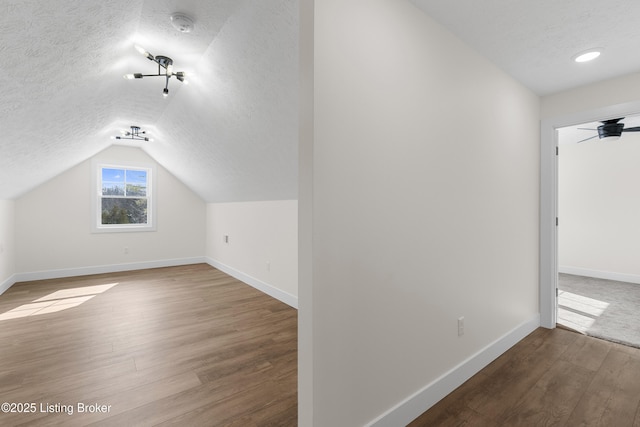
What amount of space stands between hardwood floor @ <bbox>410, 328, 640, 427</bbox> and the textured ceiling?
2.33 meters

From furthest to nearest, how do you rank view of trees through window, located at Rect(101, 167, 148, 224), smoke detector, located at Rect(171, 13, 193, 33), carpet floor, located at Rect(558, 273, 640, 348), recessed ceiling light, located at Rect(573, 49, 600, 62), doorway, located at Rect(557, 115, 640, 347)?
view of trees through window, located at Rect(101, 167, 148, 224) → doorway, located at Rect(557, 115, 640, 347) → carpet floor, located at Rect(558, 273, 640, 348) → recessed ceiling light, located at Rect(573, 49, 600, 62) → smoke detector, located at Rect(171, 13, 193, 33)

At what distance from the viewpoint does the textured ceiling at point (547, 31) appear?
1.56 m

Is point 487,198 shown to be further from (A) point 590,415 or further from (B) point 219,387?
(B) point 219,387

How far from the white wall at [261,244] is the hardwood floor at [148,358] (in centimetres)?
31

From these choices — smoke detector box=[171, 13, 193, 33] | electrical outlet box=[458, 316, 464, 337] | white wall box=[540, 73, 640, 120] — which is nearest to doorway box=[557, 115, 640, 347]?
white wall box=[540, 73, 640, 120]

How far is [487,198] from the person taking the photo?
2.17 meters

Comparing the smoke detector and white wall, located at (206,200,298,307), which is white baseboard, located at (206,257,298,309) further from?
the smoke detector

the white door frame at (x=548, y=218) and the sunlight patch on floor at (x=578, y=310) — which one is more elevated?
the white door frame at (x=548, y=218)

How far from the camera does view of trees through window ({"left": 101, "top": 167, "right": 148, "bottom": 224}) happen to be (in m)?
5.38

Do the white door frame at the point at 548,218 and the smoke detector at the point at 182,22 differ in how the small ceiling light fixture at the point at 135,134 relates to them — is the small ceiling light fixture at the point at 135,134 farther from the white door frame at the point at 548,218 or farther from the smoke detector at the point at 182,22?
the white door frame at the point at 548,218

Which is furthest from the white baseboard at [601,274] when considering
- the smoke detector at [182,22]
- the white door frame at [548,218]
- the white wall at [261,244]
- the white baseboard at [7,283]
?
the white baseboard at [7,283]

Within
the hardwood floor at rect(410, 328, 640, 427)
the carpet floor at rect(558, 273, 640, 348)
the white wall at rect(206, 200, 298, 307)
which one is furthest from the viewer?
the white wall at rect(206, 200, 298, 307)

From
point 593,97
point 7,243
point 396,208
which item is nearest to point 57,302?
point 7,243

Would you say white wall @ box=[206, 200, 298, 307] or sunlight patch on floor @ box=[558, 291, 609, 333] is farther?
white wall @ box=[206, 200, 298, 307]
